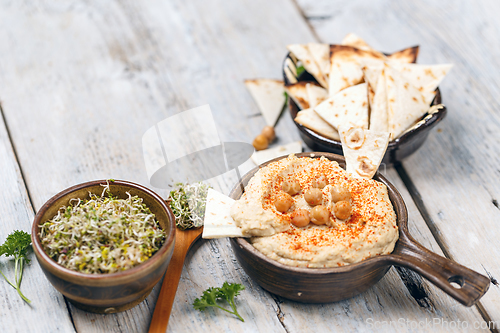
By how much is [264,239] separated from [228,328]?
1.55 ft

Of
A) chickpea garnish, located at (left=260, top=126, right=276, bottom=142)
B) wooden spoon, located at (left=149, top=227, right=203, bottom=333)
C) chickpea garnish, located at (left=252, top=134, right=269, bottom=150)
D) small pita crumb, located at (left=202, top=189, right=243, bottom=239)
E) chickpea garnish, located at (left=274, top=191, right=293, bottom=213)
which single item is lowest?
wooden spoon, located at (left=149, top=227, right=203, bottom=333)

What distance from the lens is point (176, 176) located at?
2.98m

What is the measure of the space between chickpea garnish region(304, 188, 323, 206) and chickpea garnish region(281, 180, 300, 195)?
78mm

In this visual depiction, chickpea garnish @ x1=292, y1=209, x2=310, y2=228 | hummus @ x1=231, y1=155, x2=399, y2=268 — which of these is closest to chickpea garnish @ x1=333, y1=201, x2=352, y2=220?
hummus @ x1=231, y1=155, x2=399, y2=268

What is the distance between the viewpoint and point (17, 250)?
7.70 ft

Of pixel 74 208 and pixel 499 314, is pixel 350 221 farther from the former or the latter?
pixel 74 208

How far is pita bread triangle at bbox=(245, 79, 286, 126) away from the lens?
132 inches

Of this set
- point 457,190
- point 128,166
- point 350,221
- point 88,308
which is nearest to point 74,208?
point 88,308

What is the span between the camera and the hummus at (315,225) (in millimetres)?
2008

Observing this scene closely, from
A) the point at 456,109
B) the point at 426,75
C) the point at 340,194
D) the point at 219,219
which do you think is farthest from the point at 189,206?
the point at 456,109

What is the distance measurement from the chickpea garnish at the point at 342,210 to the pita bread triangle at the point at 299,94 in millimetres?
990

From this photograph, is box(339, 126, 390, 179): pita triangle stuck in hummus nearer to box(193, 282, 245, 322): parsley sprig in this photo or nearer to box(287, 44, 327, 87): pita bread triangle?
box(287, 44, 327, 87): pita bread triangle

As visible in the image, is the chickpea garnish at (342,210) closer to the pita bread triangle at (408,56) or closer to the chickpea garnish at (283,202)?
the chickpea garnish at (283,202)

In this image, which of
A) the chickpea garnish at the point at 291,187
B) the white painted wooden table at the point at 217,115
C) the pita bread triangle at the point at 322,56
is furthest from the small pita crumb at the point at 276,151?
the chickpea garnish at the point at 291,187
